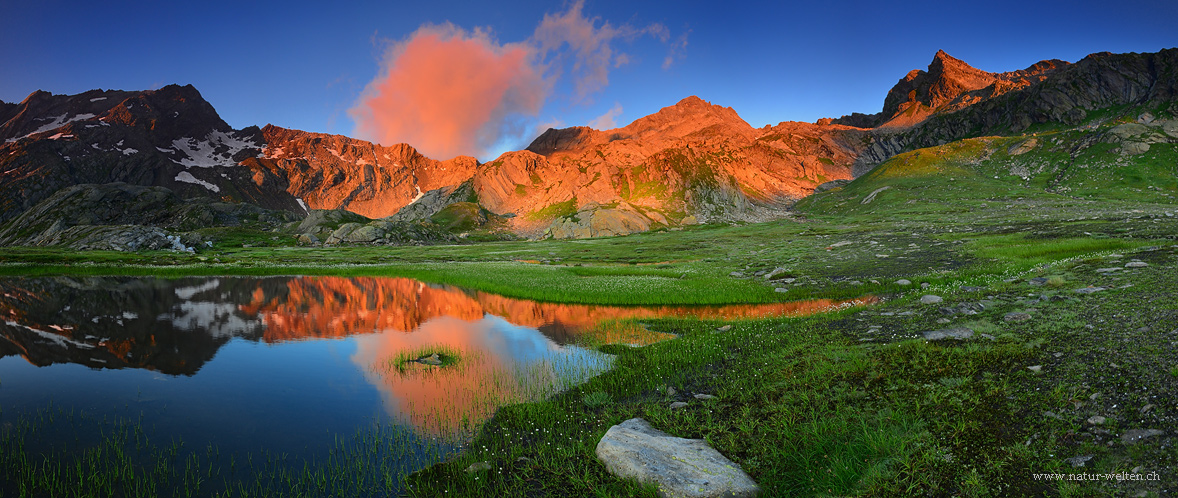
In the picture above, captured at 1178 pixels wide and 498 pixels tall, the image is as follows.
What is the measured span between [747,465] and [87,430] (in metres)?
17.8

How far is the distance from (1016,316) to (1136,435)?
8.48 m

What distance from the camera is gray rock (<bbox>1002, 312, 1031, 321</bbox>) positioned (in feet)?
43.9

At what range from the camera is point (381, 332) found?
27719 mm

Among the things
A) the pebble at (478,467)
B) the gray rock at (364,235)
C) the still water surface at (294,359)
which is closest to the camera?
the pebble at (478,467)

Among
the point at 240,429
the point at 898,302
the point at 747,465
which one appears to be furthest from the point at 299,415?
the point at 898,302

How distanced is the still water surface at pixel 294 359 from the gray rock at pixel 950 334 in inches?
425

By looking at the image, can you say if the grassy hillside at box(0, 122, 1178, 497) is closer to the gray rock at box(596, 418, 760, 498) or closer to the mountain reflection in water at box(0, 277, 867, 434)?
the gray rock at box(596, 418, 760, 498)

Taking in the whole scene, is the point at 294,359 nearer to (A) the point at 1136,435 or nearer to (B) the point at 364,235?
(A) the point at 1136,435

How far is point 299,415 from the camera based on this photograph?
14586mm

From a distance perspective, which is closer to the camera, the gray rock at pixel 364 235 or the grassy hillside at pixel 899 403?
the grassy hillside at pixel 899 403

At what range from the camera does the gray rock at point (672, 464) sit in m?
8.05

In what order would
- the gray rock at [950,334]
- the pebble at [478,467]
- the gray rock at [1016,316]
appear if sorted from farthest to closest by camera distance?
1. the gray rock at [1016,316]
2. the gray rock at [950,334]
3. the pebble at [478,467]

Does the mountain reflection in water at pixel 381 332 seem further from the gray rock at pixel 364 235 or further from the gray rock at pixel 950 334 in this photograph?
the gray rock at pixel 364 235

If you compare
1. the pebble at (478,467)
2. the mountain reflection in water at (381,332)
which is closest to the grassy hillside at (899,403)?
the pebble at (478,467)
